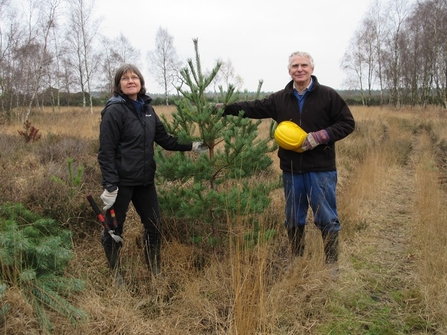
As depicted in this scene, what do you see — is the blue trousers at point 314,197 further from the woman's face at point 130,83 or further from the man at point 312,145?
the woman's face at point 130,83

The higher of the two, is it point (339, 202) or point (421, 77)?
point (421, 77)

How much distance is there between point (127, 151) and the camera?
9.18ft

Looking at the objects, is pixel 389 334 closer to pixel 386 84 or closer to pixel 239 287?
pixel 239 287

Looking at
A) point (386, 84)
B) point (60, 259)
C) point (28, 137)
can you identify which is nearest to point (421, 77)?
point (386, 84)

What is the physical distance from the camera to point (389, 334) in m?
2.44

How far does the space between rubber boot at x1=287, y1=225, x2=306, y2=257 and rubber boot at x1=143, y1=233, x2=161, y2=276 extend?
1.32 meters

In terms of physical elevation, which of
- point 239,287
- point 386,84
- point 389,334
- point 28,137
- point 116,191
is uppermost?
point 386,84

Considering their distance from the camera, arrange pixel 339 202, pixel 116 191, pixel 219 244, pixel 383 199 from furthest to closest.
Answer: pixel 383 199 < pixel 339 202 < pixel 219 244 < pixel 116 191

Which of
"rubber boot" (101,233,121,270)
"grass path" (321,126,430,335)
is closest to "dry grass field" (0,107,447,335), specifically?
"grass path" (321,126,430,335)

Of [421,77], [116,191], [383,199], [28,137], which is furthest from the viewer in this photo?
[421,77]

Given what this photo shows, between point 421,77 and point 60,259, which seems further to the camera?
point 421,77

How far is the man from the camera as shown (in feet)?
9.61

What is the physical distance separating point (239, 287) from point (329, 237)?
1187 mm

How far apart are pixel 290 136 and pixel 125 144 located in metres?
1.41
